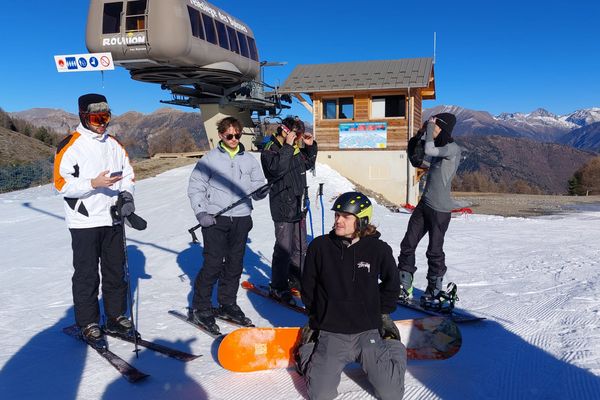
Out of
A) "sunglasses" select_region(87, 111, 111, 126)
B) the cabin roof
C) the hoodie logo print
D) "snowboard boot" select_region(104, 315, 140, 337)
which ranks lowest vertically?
"snowboard boot" select_region(104, 315, 140, 337)

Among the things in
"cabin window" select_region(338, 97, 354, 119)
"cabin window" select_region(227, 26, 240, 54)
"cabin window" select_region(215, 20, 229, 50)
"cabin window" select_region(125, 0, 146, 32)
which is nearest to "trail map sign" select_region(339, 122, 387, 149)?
"cabin window" select_region(338, 97, 354, 119)

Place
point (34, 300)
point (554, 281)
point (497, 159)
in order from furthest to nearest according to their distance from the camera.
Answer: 1. point (497, 159)
2. point (554, 281)
3. point (34, 300)

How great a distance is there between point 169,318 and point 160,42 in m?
13.3

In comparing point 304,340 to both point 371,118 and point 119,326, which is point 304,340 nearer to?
point 119,326

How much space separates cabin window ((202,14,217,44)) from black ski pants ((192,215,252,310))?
1495 centimetres

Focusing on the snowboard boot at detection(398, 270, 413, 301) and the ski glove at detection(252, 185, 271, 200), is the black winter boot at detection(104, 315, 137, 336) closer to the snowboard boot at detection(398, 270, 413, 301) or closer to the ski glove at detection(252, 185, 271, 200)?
the ski glove at detection(252, 185, 271, 200)

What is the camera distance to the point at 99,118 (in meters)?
3.64

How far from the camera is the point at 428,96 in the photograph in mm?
23797

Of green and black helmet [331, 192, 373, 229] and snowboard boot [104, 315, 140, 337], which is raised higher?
green and black helmet [331, 192, 373, 229]

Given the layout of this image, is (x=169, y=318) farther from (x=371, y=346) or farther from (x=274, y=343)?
(x=371, y=346)

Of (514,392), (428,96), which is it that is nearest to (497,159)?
(428,96)

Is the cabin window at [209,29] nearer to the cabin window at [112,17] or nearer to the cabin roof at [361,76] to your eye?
the cabin window at [112,17]

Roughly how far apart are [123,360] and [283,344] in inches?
48.6

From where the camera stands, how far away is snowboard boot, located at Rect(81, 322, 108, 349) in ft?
11.9
